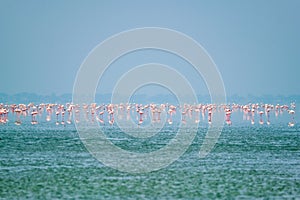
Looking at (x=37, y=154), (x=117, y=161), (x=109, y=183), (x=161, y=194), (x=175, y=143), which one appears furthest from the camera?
(x=175, y=143)

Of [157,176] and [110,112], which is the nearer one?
[157,176]

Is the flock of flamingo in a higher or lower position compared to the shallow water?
higher

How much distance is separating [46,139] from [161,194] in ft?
121

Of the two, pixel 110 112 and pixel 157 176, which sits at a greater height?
pixel 110 112

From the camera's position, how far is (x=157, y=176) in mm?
43500

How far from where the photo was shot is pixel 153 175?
44.0m

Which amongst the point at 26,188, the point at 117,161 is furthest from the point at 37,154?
the point at 26,188

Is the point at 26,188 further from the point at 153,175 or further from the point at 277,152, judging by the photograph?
→ the point at 277,152

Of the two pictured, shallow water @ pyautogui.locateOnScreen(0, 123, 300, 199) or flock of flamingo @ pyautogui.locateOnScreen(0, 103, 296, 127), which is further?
flock of flamingo @ pyautogui.locateOnScreen(0, 103, 296, 127)

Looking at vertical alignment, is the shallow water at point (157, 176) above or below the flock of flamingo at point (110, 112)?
below

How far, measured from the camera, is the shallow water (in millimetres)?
36938

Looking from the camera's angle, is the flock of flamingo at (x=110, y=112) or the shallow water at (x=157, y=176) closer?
the shallow water at (x=157, y=176)

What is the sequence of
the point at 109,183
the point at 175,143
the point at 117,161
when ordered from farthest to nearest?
the point at 175,143, the point at 117,161, the point at 109,183

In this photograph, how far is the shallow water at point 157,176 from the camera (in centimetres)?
3694
